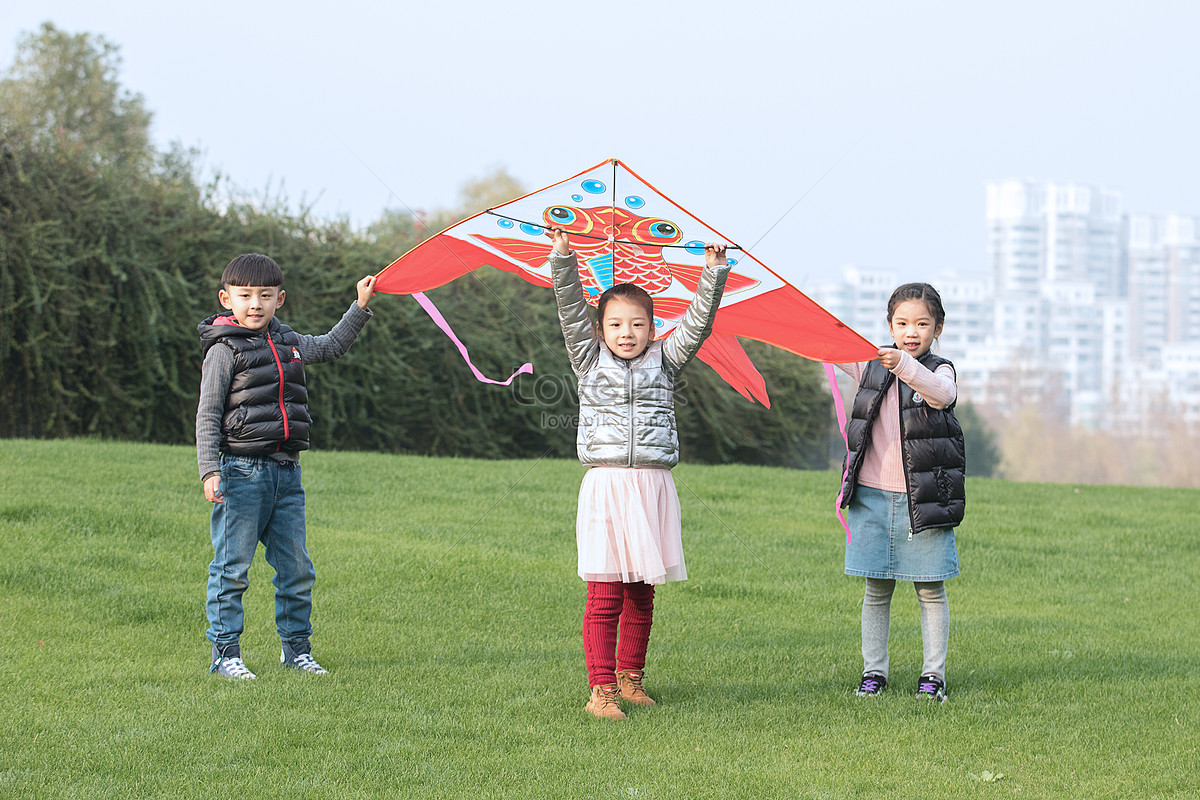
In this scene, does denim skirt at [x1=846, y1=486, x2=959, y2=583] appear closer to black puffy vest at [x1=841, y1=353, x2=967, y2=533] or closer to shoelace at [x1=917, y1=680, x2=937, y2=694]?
black puffy vest at [x1=841, y1=353, x2=967, y2=533]

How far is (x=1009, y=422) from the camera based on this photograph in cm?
2238

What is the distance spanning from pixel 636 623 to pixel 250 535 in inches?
67.4

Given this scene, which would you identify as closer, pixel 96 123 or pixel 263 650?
pixel 263 650

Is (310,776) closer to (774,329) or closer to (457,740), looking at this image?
(457,740)

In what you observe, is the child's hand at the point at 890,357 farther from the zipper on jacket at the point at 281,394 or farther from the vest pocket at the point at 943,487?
the zipper on jacket at the point at 281,394

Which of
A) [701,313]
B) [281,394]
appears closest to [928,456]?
[701,313]

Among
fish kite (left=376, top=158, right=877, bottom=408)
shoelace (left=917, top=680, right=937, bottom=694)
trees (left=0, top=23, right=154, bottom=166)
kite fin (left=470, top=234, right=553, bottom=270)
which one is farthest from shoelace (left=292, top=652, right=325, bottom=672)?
trees (left=0, top=23, right=154, bottom=166)

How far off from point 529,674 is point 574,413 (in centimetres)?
1160

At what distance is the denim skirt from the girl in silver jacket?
2.70 ft

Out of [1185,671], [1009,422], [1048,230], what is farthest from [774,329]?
[1048,230]

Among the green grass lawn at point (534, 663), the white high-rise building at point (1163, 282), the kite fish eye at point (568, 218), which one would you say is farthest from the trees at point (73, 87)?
the white high-rise building at point (1163, 282)

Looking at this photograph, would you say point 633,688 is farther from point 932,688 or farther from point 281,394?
point 281,394

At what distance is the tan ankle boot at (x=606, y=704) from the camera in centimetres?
402

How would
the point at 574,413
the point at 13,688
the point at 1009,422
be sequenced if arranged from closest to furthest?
the point at 13,688 → the point at 574,413 → the point at 1009,422
